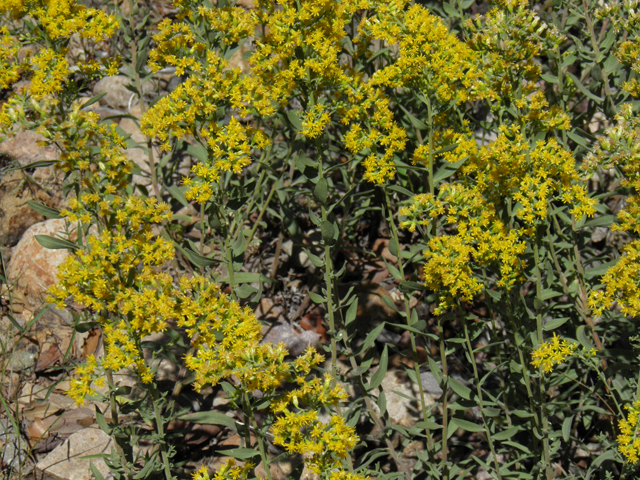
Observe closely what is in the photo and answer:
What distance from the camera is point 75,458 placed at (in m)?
3.94

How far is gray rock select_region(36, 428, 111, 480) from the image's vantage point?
3.87 meters

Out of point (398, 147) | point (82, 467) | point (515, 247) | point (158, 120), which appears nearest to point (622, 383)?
point (515, 247)

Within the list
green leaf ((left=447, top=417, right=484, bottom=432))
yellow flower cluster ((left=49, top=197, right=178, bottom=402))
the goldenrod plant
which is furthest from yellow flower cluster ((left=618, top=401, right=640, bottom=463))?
yellow flower cluster ((left=49, top=197, right=178, bottom=402))

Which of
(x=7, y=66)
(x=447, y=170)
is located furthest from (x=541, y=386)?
(x=7, y=66)

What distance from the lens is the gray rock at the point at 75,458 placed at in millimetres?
3865

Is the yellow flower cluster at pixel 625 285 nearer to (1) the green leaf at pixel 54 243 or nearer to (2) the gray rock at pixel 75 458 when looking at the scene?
(1) the green leaf at pixel 54 243

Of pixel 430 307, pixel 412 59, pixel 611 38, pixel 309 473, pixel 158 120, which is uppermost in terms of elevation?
pixel 611 38

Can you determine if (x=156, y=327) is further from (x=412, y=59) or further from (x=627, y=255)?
(x=627, y=255)

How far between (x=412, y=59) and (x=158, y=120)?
1538 mm

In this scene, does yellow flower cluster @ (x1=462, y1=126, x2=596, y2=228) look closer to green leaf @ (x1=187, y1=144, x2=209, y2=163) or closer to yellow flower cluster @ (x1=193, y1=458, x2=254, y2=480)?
green leaf @ (x1=187, y1=144, x2=209, y2=163)

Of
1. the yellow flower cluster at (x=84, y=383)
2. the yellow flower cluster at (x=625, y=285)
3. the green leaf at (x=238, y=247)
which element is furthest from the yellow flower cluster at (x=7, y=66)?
the yellow flower cluster at (x=625, y=285)

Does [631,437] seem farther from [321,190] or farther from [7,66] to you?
[7,66]

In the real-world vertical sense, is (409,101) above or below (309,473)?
above

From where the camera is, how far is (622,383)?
3662 mm
